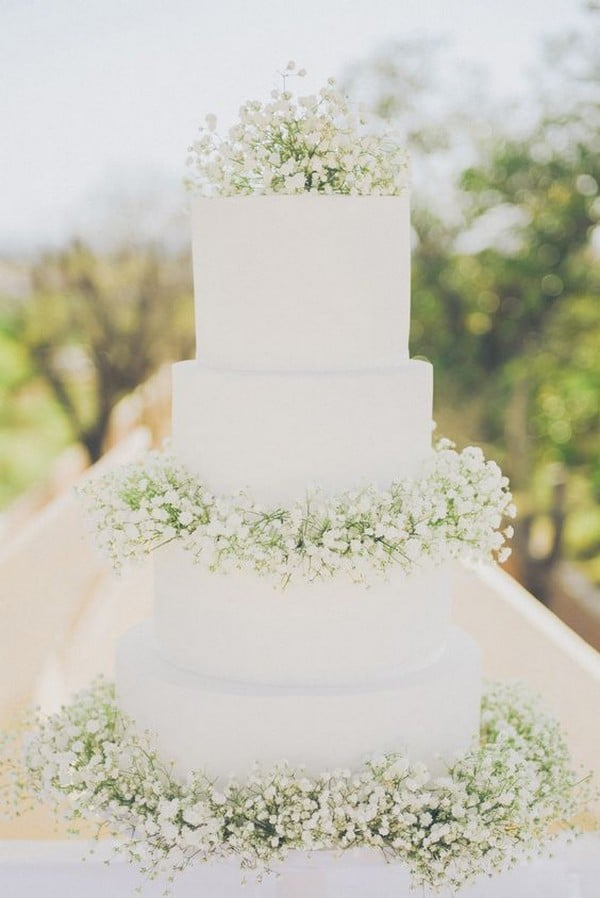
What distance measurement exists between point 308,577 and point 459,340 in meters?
9.89

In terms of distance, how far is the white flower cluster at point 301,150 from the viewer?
108 inches

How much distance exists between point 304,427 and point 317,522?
260 millimetres

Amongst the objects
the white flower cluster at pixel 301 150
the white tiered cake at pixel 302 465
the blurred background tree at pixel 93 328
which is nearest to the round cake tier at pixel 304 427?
the white tiered cake at pixel 302 465

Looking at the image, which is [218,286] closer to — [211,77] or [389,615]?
[389,615]

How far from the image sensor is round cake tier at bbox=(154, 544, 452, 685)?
109 inches

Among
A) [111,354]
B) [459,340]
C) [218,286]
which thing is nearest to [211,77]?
[459,340]

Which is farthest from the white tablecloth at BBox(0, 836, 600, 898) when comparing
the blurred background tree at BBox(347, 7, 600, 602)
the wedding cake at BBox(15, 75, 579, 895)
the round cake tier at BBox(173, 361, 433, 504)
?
the blurred background tree at BBox(347, 7, 600, 602)

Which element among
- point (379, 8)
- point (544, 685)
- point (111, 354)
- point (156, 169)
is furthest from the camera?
point (111, 354)

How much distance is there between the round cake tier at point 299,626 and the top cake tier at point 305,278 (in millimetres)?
584

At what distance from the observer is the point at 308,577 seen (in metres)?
2.71

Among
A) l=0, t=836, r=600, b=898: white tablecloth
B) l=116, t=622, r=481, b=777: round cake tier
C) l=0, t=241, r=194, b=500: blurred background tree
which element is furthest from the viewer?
l=0, t=241, r=194, b=500: blurred background tree

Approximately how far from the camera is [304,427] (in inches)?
109

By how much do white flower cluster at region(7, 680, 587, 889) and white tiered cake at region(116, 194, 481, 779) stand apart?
87mm

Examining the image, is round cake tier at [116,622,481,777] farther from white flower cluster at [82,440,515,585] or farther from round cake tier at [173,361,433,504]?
round cake tier at [173,361,433,504]
